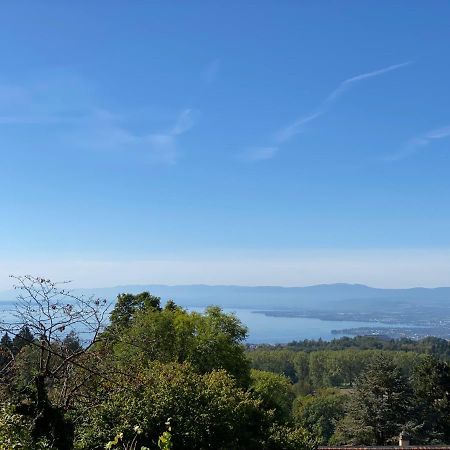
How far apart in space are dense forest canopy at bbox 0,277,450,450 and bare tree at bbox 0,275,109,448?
1 centimetres

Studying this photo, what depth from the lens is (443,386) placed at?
2767cm

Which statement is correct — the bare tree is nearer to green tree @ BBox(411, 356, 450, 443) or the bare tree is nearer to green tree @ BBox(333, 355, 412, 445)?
green tree @ BBox(333, 355, 412, 445)

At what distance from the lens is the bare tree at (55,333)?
20.4 ft

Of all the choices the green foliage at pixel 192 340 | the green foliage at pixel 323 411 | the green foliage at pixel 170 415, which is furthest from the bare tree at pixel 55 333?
the green foliage at pixel 323 411

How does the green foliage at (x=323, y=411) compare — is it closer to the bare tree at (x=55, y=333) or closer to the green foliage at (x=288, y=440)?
the green foliage at (x=288, y=440)

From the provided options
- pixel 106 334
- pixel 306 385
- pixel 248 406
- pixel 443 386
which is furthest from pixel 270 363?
pixel 106 334

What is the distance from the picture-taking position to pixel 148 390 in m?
9.95

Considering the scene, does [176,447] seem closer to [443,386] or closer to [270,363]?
[443,386]

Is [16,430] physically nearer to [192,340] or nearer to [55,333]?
[55,333]

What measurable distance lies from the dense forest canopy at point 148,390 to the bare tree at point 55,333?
0.05ft

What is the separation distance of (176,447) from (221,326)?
11.5 m

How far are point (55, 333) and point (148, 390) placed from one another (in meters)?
3.77

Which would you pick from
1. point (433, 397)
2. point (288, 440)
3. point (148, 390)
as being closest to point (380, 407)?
point (433, 397)

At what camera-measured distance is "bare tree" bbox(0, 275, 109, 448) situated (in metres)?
6.21
